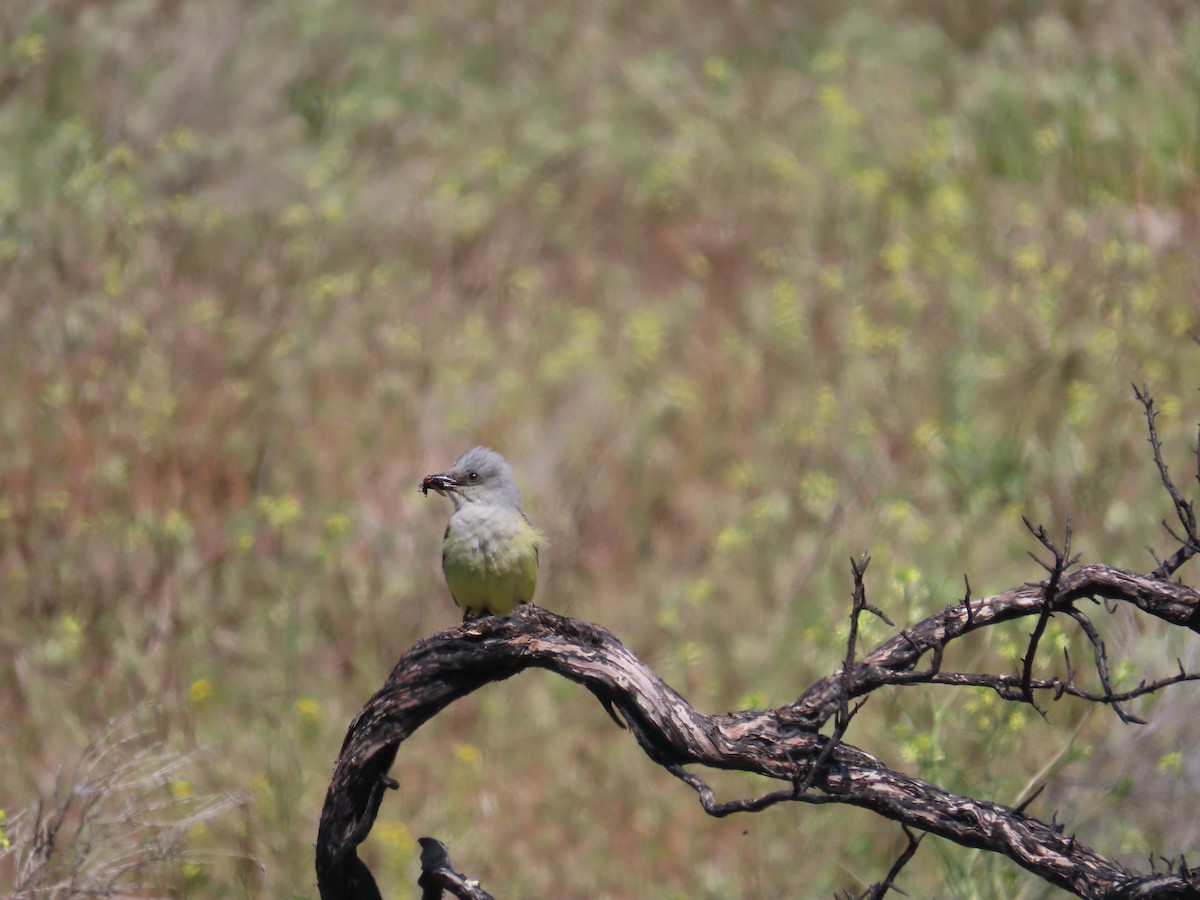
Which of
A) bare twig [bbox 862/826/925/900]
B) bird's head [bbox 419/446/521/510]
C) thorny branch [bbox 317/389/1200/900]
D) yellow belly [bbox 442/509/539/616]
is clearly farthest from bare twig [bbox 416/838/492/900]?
bird's head [bbox 419/446/521/510]

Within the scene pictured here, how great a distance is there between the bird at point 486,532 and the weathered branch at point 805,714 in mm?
1566

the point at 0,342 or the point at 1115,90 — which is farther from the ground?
the point at 1115,90

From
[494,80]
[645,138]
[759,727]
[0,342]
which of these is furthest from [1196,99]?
[759,727]

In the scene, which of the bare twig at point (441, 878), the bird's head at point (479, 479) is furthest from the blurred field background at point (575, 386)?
the bird's head at point (479, 479)

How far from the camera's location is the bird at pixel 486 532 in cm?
527

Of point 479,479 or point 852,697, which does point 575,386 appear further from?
point 852,697

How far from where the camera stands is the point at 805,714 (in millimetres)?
3240

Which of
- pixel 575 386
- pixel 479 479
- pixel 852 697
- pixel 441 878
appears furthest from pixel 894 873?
pixel 575 386

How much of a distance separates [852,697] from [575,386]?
6240 millimetres

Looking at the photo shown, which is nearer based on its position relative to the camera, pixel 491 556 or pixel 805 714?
pixel 805 714

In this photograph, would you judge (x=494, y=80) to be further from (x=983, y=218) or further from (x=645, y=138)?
(x=983, y=218)

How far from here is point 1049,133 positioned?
1132 cm

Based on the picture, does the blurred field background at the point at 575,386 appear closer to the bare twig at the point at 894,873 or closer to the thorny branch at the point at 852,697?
the thorny branch at the point at 852,697

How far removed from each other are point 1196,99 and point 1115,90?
635 millimetres
